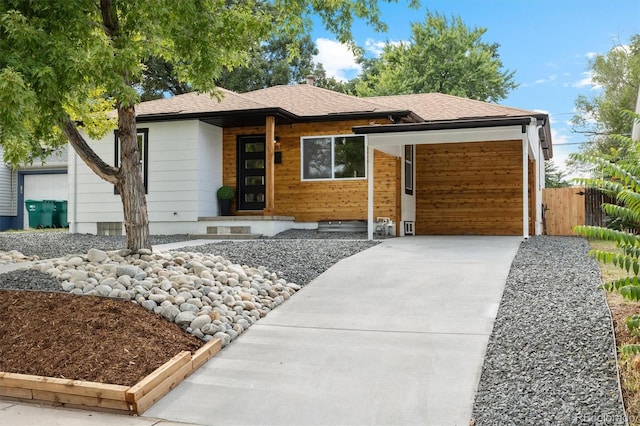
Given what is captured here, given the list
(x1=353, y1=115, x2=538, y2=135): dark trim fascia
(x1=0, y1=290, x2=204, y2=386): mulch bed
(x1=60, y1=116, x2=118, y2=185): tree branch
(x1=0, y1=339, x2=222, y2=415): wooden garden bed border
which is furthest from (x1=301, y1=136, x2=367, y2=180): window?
(x1=0, y1=339, x2=222, y2=415): wooden garden bed border

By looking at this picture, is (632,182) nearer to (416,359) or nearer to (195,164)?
(416,359)

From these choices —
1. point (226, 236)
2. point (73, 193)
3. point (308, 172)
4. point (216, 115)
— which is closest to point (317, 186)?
point (308, 172)

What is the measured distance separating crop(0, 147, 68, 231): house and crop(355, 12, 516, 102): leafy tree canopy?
1458 centimetres

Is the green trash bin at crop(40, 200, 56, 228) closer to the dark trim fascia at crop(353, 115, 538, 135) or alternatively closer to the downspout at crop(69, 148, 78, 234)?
the downspout at crop(69, 148, 78, 234)

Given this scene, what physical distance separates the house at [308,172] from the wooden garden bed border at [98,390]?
843cm

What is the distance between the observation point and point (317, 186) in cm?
1374

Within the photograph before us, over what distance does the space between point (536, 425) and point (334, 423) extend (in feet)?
4.13

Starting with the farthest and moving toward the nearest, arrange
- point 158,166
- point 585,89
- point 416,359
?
point 585,89
point 158,166
point 416,359

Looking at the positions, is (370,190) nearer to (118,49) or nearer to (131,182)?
(131,182)

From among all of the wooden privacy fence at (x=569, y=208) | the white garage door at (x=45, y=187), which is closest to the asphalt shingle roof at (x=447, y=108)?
the wooden privacy fence at (x=569, y=208)

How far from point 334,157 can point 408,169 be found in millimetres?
1893

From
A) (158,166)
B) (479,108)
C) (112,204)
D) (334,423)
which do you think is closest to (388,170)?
(479,108)

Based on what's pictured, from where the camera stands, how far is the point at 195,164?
13.7 meters

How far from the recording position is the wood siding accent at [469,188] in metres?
13.8
